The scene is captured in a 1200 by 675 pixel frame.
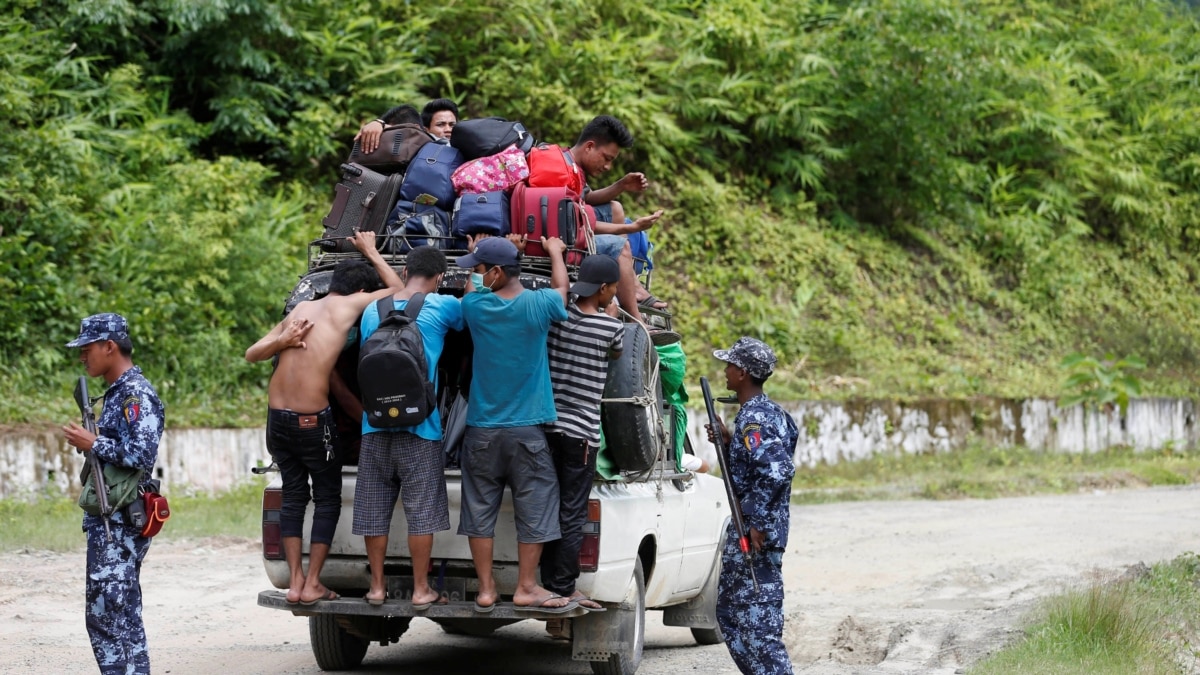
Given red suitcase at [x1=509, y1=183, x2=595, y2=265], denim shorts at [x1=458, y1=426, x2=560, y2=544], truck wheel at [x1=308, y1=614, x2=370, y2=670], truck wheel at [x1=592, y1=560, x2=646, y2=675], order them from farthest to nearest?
truck wheel at [x1=308, y1=614, x2=370, y2=670] → red suitcase at [x1=509, y1=183, x2=595, y2=265] → truck wheel at [x1=592, y1=560, x2=646, y2=675] → denim shorts at [x1=458, y1=426, x2=560, y2=544]

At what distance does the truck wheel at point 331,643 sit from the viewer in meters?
7.80

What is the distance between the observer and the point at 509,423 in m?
6.77


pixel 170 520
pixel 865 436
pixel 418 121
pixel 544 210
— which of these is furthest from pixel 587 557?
pixel 865 436

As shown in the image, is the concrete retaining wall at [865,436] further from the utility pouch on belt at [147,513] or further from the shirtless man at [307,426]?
the utility pouch on belt at [147,513]

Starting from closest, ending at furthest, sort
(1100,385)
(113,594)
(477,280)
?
(113,594) → (477,280) → (1100,385)

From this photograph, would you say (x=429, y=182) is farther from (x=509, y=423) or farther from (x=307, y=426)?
(x=509, y=423)

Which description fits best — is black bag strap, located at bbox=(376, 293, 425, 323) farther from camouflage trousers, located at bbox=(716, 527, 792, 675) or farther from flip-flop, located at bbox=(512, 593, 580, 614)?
camouflage trousers, located at bbox=(716, 527, 792, 675)

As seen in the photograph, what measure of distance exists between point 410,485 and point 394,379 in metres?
0.56

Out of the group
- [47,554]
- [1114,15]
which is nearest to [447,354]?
[47,554]

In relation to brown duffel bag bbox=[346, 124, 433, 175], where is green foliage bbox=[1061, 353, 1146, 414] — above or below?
below

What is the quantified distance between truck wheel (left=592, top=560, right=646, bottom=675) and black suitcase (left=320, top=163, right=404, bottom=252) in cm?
260

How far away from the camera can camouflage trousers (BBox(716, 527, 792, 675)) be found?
6.64m

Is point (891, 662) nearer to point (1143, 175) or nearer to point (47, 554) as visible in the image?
point (47, 554)

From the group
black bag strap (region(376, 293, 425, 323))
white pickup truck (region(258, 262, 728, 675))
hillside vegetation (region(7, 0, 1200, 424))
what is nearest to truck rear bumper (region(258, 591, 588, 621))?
white pickup truck (region(258, 262, 728, 675))
